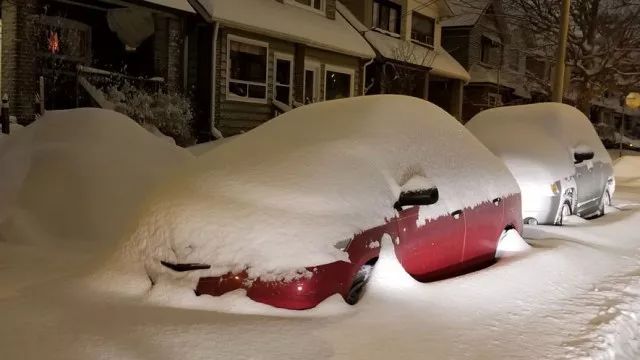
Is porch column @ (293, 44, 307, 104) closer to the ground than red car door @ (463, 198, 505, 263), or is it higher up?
higher up

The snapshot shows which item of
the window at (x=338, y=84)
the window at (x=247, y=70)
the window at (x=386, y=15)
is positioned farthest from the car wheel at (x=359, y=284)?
the window at (x=386, y=15)

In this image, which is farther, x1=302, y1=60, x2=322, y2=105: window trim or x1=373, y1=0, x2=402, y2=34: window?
x1=373, y1=0, x2=402, y2=34: window

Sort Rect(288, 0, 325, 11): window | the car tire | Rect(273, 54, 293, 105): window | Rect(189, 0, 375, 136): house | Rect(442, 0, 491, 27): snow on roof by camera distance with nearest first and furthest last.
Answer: the car tire
Rect(189, 0, 375, 136): house
Rect(273, 54, 293, 105): window
Rect(288, 0, 325, 11): window
Rect(442, 0, 491, 27): snow on roof

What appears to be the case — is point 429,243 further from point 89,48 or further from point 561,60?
point 89,48

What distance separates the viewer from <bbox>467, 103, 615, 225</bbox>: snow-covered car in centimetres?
917

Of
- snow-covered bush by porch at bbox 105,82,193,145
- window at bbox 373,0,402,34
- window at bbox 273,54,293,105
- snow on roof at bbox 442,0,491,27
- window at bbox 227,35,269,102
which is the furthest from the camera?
snow on roof at bbox 442,0,491,27

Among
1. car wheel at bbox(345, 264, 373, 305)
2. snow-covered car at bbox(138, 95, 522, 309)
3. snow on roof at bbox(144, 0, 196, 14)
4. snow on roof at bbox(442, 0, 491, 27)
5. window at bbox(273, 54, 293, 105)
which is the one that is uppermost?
snow on roof at bbox(442, 0, 491, 27)

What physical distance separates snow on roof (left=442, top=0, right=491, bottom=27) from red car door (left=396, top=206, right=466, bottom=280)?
28834mm

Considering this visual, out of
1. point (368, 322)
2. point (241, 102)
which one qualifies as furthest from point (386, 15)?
point (368, 322)

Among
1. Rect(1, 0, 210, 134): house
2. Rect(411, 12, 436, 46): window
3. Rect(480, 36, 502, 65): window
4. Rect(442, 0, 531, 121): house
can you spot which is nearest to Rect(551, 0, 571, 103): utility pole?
Rect(1, 0, 210, 134): house

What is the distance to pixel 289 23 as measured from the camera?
19391 mm

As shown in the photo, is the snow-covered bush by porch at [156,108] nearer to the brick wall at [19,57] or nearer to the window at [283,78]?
the brick wall at [19,57]

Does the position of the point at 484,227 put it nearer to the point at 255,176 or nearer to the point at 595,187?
the point at 255,176

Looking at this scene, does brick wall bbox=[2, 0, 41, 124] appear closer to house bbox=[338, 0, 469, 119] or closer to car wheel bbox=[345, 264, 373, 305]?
car wheel bbox=[345, 264, 373, 305]
